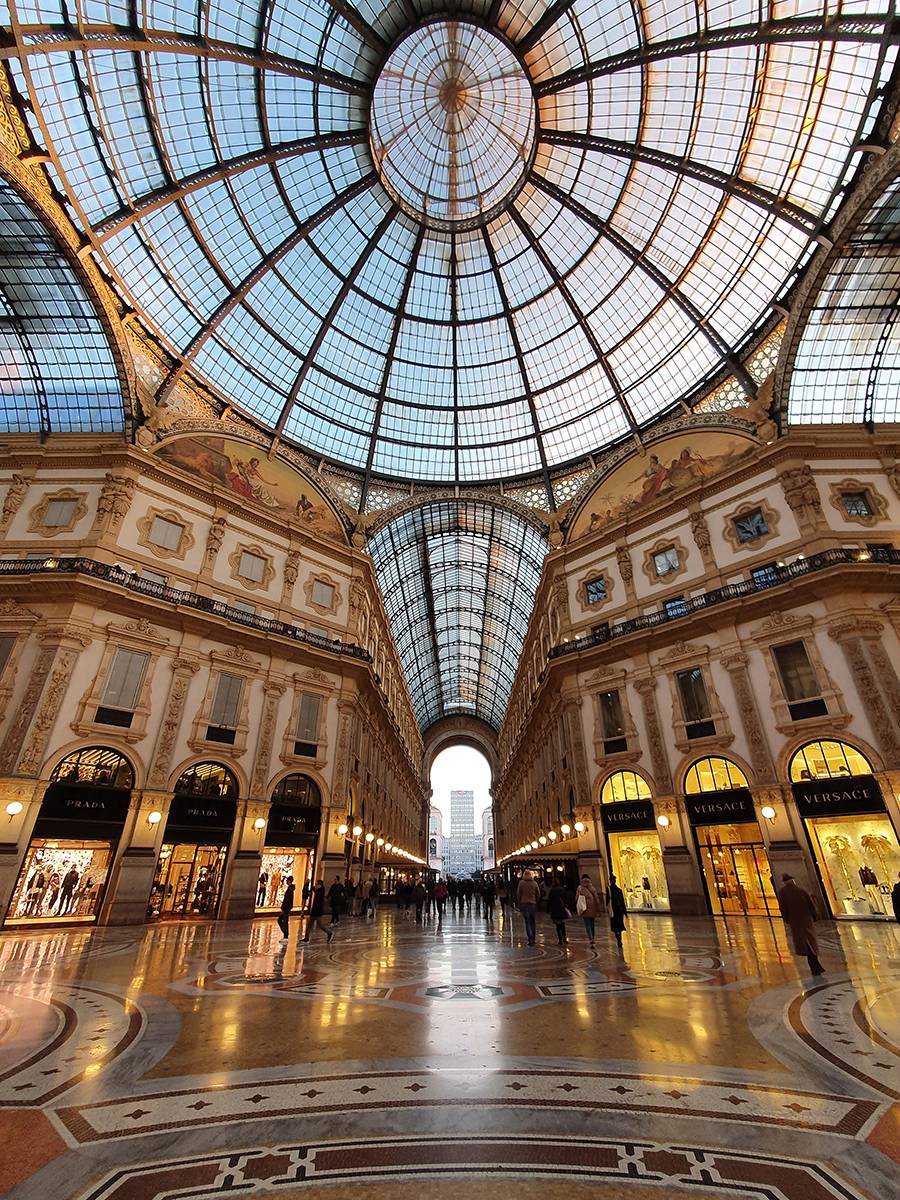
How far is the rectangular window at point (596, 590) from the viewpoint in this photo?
1219 inches

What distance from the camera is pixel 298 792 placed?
26.7m

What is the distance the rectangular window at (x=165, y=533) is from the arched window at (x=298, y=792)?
13.0 m

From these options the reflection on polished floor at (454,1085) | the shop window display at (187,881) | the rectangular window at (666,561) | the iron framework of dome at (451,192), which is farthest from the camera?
the rectangular window at (666,561)

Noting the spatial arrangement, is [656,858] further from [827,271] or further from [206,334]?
[206,334]

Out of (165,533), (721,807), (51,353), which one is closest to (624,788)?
(721,807)

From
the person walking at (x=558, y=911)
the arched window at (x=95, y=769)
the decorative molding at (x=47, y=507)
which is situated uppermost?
the decorative molding at (x=47, y=507)

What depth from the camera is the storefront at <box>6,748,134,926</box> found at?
19281mm

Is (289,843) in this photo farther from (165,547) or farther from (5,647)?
(165,547)

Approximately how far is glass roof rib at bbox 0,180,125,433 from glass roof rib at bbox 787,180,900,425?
3424 centimetres

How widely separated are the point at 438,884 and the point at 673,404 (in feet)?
100

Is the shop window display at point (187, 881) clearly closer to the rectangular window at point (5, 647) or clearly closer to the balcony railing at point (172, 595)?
the rectangular window at point (5, 647)

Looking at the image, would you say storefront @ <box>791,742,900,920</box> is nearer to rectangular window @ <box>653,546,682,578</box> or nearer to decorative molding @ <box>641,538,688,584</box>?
decorative molding @ <box>641,538,688,584</box>

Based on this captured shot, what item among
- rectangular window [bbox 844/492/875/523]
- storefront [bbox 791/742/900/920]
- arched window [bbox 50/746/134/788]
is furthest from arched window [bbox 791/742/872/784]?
arched window [bbox 50/746/134/788]

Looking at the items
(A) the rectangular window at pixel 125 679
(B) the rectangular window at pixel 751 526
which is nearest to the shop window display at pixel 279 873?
(A) the rectangular window at pixel 125 679
